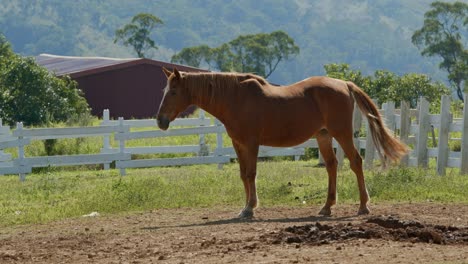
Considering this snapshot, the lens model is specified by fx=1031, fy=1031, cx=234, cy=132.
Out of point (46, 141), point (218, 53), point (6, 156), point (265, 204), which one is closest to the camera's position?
point (265, 204)

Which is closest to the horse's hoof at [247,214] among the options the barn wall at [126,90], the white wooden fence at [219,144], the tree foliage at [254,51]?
the white wooden fence at [219,144]

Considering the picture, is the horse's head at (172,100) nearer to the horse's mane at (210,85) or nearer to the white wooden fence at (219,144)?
the horse's mane at (210,85)

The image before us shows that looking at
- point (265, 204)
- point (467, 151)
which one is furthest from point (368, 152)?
point (265, 204)

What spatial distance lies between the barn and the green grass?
96.4 ft

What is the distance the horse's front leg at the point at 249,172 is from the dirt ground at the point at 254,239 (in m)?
0.24

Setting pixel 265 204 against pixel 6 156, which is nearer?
pixel 265 204

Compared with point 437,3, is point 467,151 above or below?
below

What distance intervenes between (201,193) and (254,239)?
5.44m

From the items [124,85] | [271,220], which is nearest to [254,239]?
[271,220]

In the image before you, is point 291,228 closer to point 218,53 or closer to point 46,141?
point 46,141

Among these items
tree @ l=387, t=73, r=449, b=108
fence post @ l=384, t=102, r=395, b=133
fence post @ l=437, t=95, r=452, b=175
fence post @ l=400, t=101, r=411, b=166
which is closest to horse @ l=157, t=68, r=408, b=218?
fence post @ l=437, t=95, r=452, b=175

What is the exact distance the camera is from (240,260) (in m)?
9.91

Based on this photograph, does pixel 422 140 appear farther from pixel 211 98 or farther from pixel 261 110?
pixel 211 98

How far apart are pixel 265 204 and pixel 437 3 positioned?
282 feet
